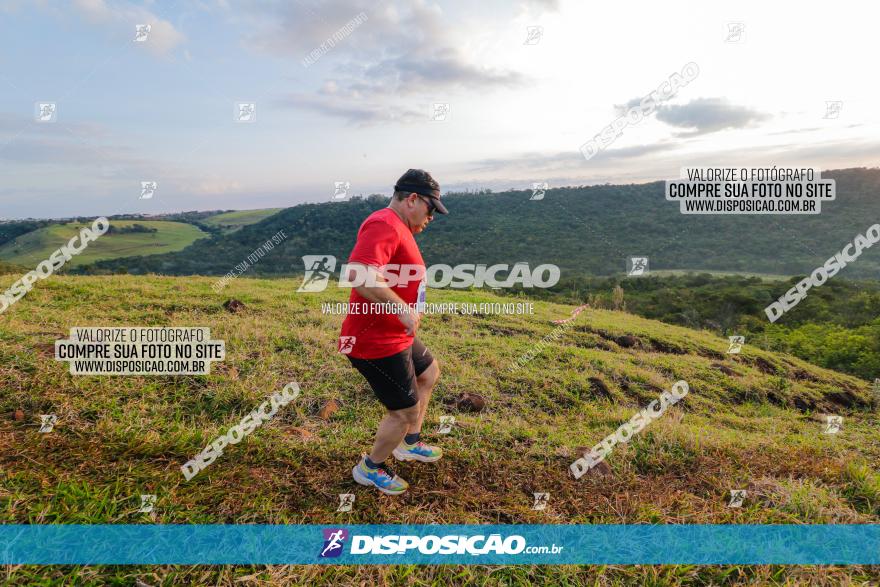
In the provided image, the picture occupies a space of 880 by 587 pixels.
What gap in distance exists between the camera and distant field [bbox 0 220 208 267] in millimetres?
28098

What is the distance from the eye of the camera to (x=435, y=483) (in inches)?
134

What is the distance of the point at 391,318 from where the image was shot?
2953mm

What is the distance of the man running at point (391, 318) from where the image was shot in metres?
2.83

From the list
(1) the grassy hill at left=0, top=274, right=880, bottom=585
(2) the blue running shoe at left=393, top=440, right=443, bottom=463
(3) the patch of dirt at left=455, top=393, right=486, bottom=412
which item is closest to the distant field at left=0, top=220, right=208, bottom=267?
(1) the grassy hill at left=0, top=274, right=880, bottom=585

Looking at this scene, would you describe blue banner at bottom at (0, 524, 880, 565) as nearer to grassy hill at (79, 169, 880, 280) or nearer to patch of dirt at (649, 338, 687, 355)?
patch of dirt at (649, 338, 687, 355)

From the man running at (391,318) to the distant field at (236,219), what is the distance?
5370 cm

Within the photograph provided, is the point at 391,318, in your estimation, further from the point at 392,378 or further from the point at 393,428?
the point at 393,428

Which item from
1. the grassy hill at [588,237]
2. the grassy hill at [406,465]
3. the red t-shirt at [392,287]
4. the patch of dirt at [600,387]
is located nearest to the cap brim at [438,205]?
the red t-shirt at [392,287]

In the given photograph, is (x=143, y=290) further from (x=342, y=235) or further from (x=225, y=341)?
(x=342, y=235)

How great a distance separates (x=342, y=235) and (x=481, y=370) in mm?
31621

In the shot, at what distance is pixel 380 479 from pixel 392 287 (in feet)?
4.73

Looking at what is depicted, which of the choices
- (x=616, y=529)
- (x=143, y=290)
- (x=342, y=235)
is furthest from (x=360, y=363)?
(x=342, y=235)

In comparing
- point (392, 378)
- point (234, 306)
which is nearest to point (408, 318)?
point (392, 378)

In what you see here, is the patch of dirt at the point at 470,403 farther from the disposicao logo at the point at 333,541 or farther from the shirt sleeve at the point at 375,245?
the shirt sleeve at the point at 375,245
